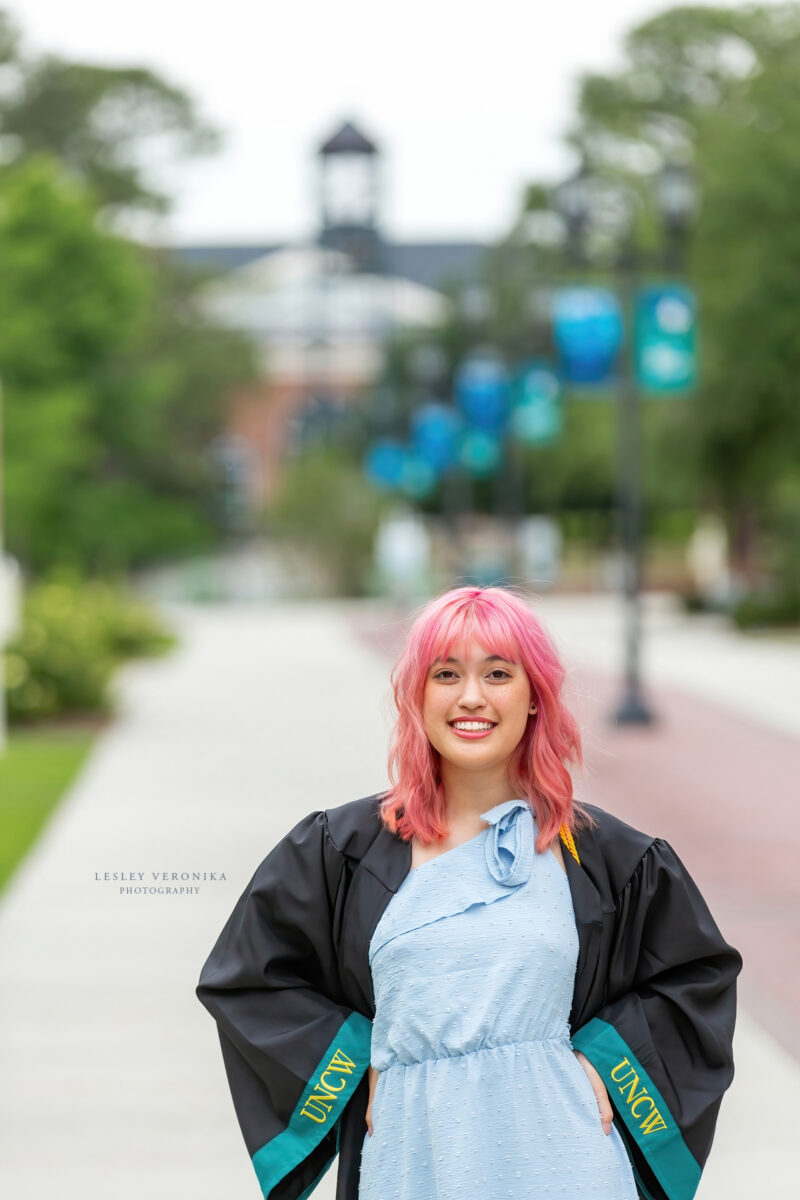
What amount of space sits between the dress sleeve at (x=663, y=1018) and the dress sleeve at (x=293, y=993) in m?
0.37

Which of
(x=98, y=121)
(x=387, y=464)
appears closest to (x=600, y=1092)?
(x=387, y=464)

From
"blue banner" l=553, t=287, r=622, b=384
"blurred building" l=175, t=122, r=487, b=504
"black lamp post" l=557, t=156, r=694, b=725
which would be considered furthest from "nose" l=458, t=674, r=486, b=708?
"blurred building" l=175, t=122, r=487, b=504

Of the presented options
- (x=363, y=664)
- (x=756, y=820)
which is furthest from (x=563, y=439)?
(x=756, y=820)

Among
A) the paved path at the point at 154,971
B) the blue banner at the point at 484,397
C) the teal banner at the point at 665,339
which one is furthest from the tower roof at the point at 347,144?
the paved path at the point at 154,971

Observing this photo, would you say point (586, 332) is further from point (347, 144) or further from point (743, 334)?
point (347, 144)

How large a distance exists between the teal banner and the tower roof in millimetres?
59359

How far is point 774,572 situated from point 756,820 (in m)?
27.3

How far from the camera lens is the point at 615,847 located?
299 centimetres

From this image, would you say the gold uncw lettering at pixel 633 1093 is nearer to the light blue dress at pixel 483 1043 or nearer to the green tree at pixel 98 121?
the light blue dress at pixel 483 1043

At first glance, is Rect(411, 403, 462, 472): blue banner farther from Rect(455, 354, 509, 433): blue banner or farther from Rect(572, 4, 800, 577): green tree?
Rect(455, 354, 509, 433): blue banner

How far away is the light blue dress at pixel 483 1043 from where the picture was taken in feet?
9.14

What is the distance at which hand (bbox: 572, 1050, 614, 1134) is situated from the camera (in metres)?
2.91

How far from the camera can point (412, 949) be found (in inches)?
112

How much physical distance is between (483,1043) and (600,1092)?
24 cm
